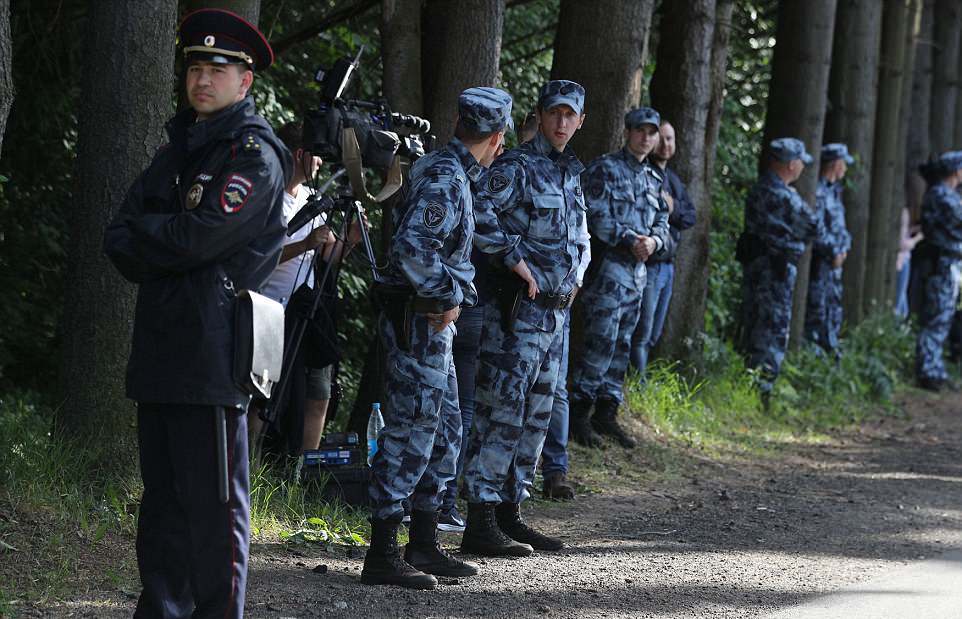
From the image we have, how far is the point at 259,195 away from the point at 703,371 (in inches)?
313

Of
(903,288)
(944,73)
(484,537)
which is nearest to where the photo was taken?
(484,537)

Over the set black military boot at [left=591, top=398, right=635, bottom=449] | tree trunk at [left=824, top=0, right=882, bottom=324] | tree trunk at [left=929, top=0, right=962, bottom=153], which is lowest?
black military boot at [left=591, top=398, right=635, bottom=449]

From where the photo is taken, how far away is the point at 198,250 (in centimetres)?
425

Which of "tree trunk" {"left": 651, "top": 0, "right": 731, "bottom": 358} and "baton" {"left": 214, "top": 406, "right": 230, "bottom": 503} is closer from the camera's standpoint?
"baton" {"left": 214, "top": 406, "right": 230, "bottom": 503}

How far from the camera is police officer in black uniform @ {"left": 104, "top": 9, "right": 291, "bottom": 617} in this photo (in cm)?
430

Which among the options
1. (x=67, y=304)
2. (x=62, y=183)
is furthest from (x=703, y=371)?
(x=67, y=304)

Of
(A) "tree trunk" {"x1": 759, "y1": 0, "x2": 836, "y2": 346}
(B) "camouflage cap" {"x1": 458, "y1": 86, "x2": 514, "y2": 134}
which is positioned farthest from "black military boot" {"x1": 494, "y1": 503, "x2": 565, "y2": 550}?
(A) "tree trunk" {"x1": 759, "y1": 0, "x2": 836, "y2": 346}

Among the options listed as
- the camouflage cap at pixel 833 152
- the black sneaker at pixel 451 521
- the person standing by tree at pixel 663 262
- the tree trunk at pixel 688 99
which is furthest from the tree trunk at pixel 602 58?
the camouflage cap at pixel 833 152

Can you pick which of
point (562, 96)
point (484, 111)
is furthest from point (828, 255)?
point (484, 111)

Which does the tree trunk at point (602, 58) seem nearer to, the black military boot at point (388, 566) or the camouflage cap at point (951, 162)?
the black military boot at point (388, 566)

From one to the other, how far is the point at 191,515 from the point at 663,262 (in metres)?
6.41

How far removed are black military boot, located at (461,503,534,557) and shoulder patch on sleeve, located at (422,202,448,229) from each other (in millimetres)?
1520

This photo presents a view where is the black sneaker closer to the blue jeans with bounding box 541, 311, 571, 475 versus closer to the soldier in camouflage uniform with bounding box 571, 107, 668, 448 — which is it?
the blue jeans with bounding box 541, 311, 571, 475

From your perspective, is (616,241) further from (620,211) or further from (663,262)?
(663,262)
